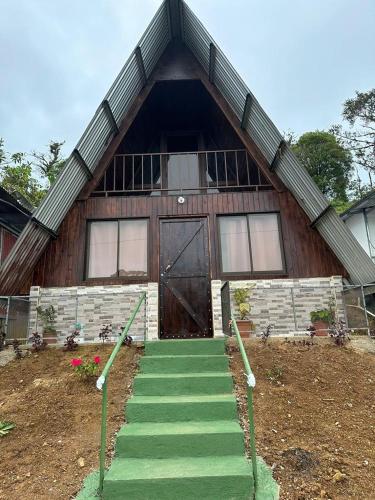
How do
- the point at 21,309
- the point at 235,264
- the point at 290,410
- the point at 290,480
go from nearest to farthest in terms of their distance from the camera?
the point at 290,480, the point at 290,410, the point at 21,309, the point at 235,264

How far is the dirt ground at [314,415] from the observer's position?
3.41 meters

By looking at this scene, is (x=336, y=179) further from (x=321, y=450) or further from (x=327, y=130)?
(x=321, y=450)

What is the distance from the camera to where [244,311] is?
7906 millimetres

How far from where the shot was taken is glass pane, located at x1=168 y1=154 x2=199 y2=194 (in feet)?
31.9

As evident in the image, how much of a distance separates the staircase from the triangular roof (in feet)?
13.5

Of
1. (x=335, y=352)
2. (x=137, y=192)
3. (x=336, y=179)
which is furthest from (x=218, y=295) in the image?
(x=336, y=179)

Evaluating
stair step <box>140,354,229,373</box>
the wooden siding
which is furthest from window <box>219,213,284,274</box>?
the wooden siding

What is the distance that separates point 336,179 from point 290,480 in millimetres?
27350

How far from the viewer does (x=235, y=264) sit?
8.79m

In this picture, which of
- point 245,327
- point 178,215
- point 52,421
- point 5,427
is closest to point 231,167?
point 178,215

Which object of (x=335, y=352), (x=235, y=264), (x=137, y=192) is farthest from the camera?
(x=137, y=192)

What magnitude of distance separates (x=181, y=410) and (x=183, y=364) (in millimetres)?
1158

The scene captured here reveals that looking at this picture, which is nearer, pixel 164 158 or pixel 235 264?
pixel 235 264

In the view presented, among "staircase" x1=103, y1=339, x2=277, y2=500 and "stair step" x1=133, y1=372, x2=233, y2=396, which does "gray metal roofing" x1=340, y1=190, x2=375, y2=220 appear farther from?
"stair step" x1=133, y1=372, x2=233, y2=396
